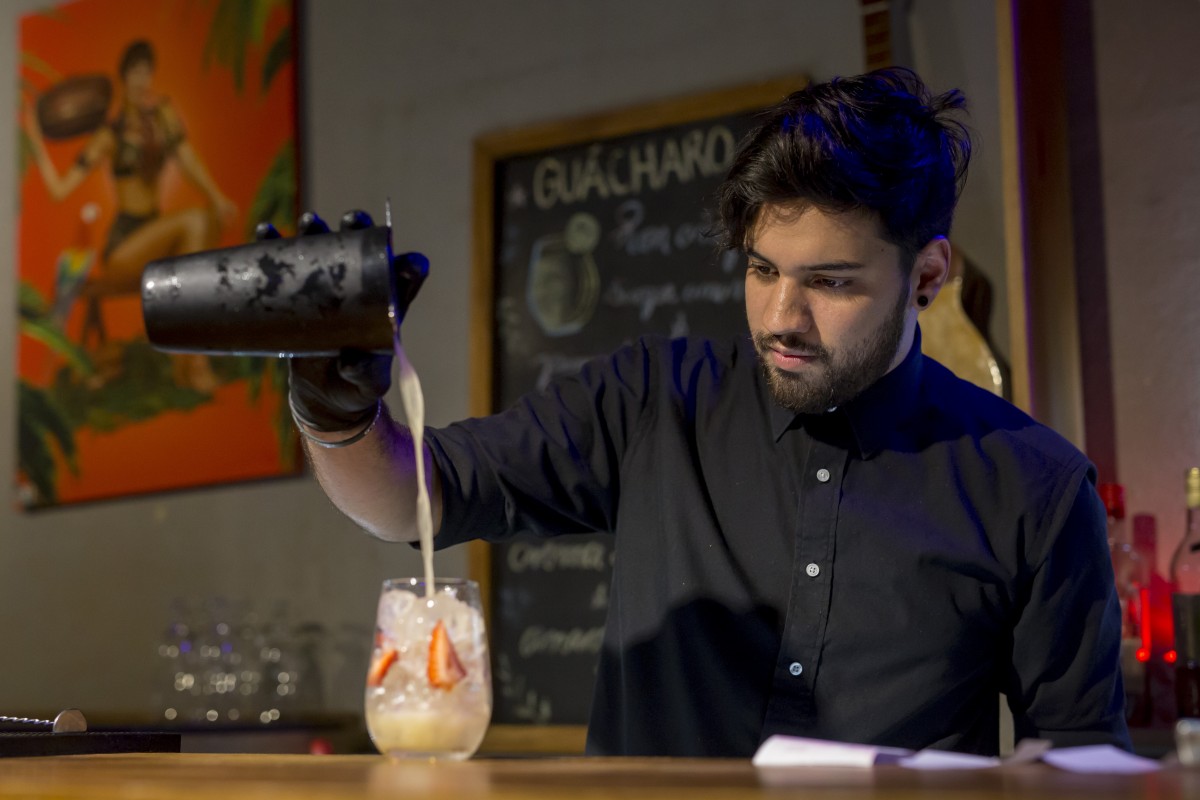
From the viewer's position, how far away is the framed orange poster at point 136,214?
3.58m

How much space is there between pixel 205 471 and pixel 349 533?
55 centimetres

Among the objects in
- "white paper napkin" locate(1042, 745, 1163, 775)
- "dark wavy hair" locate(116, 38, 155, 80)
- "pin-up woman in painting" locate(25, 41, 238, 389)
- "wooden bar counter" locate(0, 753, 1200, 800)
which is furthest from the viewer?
"dark wavy hair" locate(116, 38, 155, 80)

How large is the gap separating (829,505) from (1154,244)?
46.2 inches

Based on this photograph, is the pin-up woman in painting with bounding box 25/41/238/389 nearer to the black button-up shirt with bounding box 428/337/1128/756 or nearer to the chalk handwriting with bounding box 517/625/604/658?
the chalk handwriting with bounding box 517/625/604/658

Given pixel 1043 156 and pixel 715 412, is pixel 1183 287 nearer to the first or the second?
pixel 1043 156

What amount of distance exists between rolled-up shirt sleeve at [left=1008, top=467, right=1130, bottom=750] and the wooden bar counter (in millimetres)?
665

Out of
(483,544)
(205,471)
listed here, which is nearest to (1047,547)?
(483,544)

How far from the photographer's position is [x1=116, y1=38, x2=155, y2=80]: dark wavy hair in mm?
3861

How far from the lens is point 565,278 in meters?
3.11

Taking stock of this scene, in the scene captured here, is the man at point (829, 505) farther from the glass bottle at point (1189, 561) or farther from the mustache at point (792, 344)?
the glass bottle at point (1189, 561)

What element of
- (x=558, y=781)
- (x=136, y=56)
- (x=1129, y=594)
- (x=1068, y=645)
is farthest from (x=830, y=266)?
(x=136, y=56)

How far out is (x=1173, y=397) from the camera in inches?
99.0

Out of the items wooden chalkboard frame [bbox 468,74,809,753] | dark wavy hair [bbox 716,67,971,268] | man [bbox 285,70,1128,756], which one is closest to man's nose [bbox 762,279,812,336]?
man [bbox 285,70,1128,756]

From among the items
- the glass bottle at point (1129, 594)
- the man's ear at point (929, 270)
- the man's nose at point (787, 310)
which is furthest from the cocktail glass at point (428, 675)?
the glass bottle at point (1129, 594)
